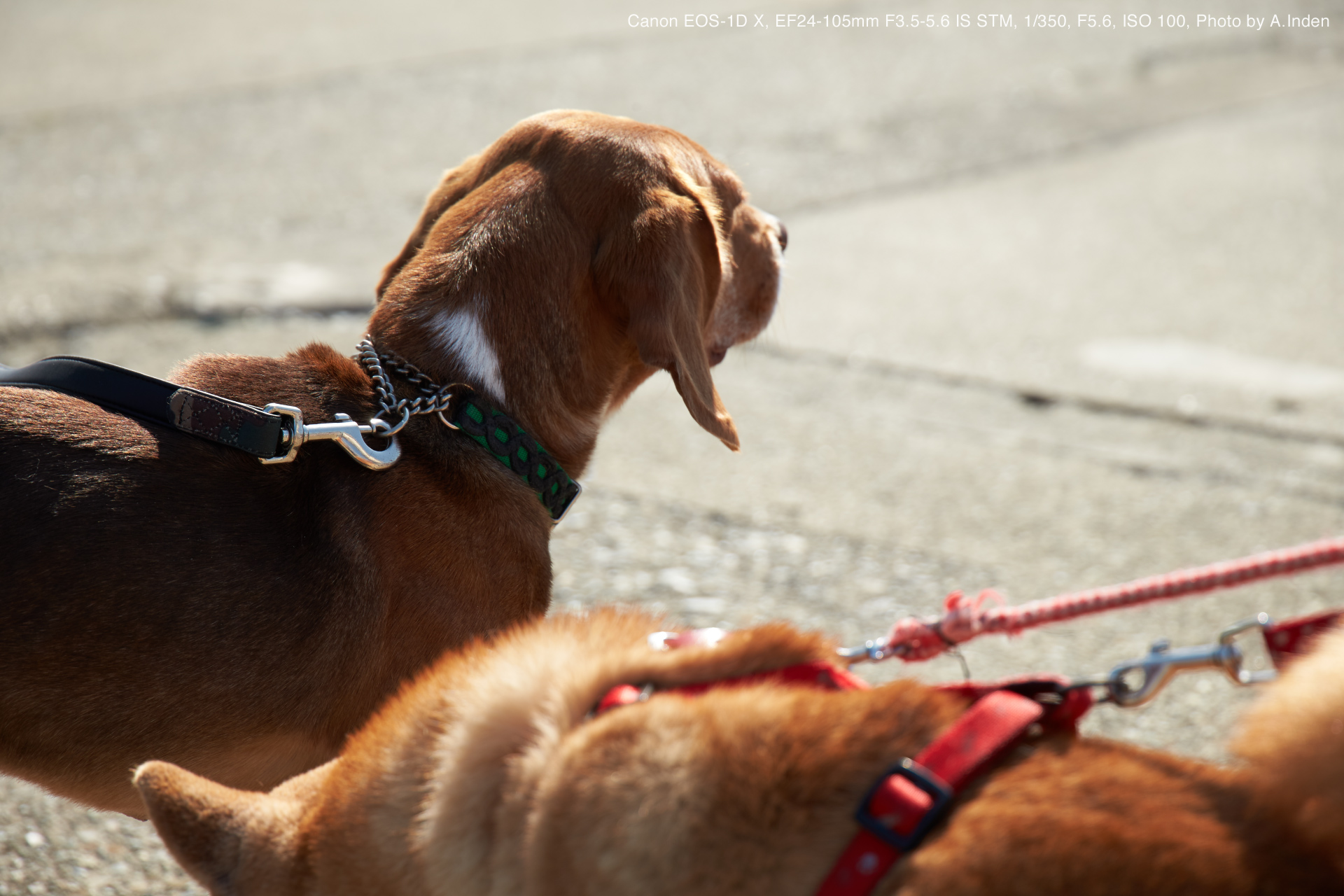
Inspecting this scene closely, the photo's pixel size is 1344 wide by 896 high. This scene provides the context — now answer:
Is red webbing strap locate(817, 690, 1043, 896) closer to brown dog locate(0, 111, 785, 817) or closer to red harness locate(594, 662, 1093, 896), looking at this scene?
red harness locate(594, 662, 1093, 896)

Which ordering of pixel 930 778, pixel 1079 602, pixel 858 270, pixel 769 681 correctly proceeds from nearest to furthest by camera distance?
pixel 930 778, pixel 769 681, pixel 1079 602, pixel 858 270

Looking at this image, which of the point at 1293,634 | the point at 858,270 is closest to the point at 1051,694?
the point at 1293,634

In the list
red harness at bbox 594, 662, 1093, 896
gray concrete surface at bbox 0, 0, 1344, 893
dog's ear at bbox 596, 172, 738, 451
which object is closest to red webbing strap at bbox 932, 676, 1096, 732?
red harness at bbox 594, 662, 1093, 896

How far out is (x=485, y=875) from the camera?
1.30 meters

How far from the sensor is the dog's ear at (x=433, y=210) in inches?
109

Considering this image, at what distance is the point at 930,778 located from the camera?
1190 millimetres

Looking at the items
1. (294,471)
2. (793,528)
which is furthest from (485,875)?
(793,528)

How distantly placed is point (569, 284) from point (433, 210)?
497 mm

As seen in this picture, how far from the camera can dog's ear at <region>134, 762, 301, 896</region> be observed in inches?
59.2

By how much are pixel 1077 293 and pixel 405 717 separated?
5407 millimetres

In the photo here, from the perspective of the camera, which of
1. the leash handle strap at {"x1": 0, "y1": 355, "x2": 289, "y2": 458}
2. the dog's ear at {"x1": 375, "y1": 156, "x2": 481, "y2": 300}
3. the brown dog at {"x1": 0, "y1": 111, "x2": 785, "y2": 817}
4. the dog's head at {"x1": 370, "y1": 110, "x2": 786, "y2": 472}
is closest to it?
the brown dog at {"x1": 0, "y1": 111, "x2": 785, "y2": 817}

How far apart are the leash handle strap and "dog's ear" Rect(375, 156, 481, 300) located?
61 centimetres

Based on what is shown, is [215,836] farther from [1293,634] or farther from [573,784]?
[1293,634]

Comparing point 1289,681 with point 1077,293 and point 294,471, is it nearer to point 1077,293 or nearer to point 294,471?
point 294,471
